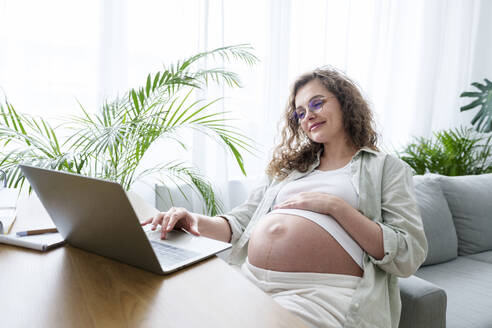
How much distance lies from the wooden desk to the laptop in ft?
0.08

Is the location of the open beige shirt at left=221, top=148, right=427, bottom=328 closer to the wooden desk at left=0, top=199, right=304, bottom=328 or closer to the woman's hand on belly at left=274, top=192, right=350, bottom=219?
the woman's hand on belly at left=274, top=192, right=350, bottom=219

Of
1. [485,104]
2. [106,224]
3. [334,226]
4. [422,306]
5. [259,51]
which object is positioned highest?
[259,51]

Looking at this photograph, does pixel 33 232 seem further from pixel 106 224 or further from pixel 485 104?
pixel 485 104

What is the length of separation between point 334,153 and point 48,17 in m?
1.56

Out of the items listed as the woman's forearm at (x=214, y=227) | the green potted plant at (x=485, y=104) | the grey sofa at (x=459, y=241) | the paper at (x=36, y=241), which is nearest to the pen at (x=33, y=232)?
the paper at (x=36, y=241)

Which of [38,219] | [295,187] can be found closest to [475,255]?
[295,187]

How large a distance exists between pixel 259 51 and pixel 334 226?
5.47 ft

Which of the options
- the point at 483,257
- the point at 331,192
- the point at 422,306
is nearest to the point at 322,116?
the point at 331,192

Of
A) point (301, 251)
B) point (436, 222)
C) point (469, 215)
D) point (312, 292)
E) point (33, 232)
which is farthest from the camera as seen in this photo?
point (469, 215)

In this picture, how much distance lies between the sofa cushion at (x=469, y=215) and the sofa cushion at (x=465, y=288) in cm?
10

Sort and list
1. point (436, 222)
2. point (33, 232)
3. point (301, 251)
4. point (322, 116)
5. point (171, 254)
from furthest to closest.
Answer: point (436, 222)
point (322, 116)
point (301, 251)
point (33, 232)
point (171, 254)

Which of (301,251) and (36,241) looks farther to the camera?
(301,251)

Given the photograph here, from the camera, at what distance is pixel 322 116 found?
1356 mm

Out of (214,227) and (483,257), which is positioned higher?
(214,227)
